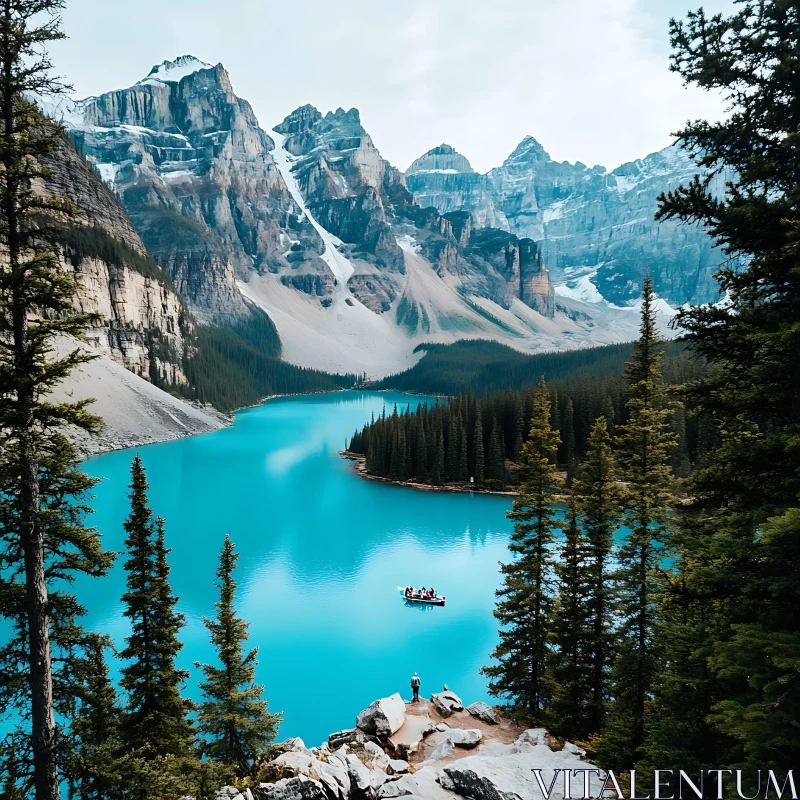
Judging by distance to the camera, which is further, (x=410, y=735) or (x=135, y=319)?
(x=135, y=319)

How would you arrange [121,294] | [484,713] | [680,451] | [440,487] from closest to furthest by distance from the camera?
Result: [484,713]
[680,451]
[440,487]
[121,294]

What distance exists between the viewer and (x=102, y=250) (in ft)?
358

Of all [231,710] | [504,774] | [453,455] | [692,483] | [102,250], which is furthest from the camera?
[102,250]

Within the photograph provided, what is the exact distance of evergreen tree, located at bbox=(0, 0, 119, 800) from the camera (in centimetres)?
815

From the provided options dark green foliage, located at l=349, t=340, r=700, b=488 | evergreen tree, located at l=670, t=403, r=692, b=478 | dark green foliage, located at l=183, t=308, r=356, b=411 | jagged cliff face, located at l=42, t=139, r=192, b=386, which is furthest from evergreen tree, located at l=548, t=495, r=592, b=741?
dark green foliage, located at l=183, t=308, r=356, b=411

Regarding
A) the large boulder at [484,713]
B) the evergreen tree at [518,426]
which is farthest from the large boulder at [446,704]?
the evergreen tree at [518,426]

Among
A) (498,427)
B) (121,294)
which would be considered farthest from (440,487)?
(121,294)

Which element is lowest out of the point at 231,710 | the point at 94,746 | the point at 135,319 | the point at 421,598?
the point at 421,598

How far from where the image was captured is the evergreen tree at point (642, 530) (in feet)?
46.9

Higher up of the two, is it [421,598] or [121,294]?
[121,294]

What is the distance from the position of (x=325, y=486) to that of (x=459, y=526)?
2192 centimetres

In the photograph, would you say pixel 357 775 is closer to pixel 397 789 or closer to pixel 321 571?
pixel 397 789

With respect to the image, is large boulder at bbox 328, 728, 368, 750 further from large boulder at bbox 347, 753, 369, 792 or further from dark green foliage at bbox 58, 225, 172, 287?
dark green foliage at bbox 58, 225, 172, 287

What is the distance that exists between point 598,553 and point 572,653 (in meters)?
3.44
